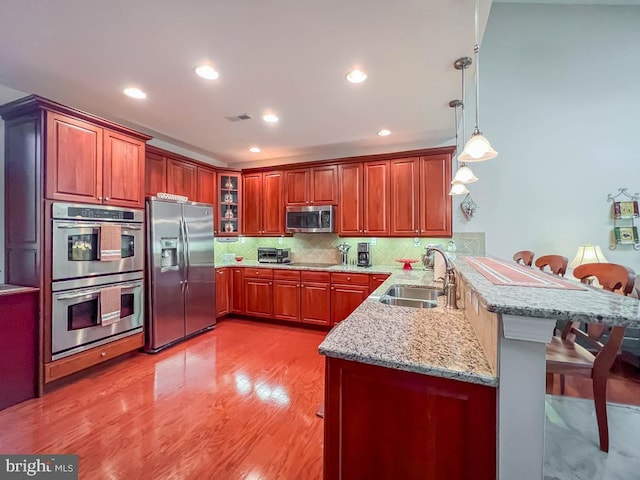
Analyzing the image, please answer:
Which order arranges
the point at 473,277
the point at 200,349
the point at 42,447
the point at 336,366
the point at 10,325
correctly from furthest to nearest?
1. the point at 200,349
2. the point at 10,325
3. the point at 42,447
4. the point at 473,277
5. the point at 336,366

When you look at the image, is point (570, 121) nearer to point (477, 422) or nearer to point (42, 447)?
point (477, 422)

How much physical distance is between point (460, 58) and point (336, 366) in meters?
2.17

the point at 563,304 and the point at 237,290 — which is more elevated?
the point at 563,304

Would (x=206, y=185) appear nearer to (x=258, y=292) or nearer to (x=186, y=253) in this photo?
(x=186, y=253)

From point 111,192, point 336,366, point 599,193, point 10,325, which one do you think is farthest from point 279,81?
point 599,193

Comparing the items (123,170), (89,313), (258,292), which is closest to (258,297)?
(258,292)

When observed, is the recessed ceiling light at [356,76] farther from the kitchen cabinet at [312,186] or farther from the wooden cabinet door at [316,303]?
the wooden cabinet door at [316,303]

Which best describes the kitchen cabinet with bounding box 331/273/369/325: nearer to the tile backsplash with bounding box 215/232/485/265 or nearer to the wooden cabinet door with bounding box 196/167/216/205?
the tile backsplash with bounding box 215/232/485/265

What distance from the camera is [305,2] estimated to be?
A: 1.54 metres

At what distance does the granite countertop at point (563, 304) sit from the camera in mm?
737

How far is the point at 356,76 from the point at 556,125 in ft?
9.99

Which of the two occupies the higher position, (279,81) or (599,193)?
(279,81)

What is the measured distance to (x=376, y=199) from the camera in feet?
12.9

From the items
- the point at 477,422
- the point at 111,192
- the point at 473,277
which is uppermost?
the point at 111,192
